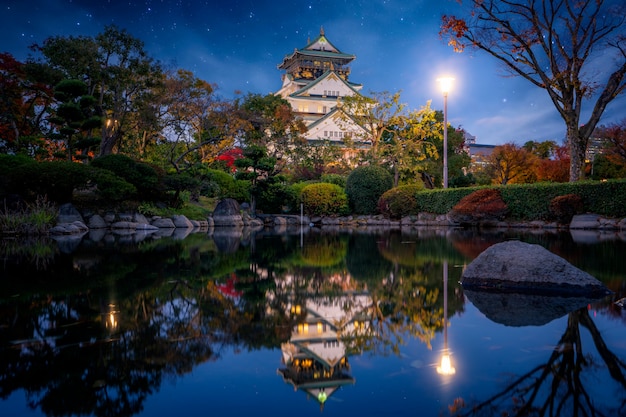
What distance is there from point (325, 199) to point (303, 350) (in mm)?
21024

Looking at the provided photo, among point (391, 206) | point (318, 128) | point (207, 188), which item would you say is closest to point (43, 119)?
point (207, 188)

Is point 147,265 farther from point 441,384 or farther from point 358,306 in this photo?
point 441,384

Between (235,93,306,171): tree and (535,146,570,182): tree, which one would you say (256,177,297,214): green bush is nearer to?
(235,93,306,171): tree

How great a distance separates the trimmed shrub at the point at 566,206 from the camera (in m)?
15.6

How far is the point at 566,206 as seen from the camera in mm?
15867

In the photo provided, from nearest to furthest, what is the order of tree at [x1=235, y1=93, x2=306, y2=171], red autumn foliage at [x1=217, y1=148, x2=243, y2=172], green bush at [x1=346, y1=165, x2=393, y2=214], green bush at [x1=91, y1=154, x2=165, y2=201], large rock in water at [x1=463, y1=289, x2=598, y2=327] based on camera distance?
large rock in water at [x1=463, y1=289, x2=598, y2=327], green bush at [x1=91, y1=154, x2=165, y2=201], green bush at [x1=346, y1=165, x2=393, y2=214], tree at [x1=235, y1=93, x2=306, y2=171], red autumn foliage at [x1=217, y1=148, x2=243, y2=172]

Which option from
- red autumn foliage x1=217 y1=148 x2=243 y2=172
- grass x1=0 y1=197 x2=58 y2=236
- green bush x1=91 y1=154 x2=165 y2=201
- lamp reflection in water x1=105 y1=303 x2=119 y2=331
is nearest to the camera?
lamp reflection in water x1=105 y1=303 x2=119 y2=331

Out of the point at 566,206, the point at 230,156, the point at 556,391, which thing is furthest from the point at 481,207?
the point at 556,391

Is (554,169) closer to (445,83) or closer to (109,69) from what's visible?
(445,83)

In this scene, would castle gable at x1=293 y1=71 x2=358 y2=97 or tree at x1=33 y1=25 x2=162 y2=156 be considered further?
castle gable at x1=293 y1=71 x2=358 y2=97

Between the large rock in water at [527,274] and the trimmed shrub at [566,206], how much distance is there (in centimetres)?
1289

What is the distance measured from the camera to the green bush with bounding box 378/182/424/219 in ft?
71.3

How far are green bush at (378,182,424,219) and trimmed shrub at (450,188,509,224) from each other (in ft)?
10.2

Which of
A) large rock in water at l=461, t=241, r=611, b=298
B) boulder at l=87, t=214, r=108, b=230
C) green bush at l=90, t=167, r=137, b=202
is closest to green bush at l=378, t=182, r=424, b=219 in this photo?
green bush at l=90, t=167, r=137, b=202
